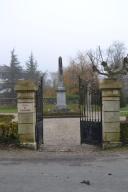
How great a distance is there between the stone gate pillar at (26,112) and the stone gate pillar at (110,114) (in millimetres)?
2225

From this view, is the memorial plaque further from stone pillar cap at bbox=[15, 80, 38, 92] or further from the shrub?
the shrub

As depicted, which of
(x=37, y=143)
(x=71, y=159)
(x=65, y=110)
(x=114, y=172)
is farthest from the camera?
(x=65, y=110)

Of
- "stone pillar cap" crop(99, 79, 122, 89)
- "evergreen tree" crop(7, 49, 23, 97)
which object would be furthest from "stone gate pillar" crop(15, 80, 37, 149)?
"evergreen tree" crop(7, 49, 23, 97)

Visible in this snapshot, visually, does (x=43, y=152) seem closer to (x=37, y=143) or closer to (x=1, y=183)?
(x=37, y=143)

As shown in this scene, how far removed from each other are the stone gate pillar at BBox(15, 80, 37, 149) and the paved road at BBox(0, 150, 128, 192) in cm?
79

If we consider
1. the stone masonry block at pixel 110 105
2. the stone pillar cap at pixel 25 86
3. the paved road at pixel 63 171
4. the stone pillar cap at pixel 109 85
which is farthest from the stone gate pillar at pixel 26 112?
the stone masonry block at pixel 110 105

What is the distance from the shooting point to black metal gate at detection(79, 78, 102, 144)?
534 inches

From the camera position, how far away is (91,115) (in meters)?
14.4

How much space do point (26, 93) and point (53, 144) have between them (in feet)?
8.35

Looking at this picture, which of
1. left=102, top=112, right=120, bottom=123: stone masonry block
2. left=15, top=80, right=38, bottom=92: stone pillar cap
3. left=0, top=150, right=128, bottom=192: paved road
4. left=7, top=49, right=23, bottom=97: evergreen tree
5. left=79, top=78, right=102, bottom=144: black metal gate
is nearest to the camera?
left=0, top=150, right=128, bottom=192: paved road

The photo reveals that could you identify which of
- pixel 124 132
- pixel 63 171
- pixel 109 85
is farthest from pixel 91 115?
pixel 63 171

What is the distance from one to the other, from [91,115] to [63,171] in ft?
17.9

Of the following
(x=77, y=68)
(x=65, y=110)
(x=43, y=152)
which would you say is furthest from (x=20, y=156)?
(x=77, y=68)

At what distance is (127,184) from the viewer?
25.5ft
